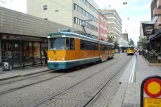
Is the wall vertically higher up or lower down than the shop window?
A: higher up

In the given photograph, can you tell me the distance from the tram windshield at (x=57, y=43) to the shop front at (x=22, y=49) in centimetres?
383

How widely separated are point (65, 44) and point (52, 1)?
4260cm

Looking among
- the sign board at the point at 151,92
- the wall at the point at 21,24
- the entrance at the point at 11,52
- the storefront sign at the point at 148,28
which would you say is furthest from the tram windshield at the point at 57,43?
the sign board at the point at 151,92

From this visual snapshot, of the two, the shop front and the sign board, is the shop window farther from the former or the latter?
the sign board

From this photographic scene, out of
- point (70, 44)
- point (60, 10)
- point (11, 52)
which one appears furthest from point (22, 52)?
point (60, 10)

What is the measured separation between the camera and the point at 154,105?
16.4 ft

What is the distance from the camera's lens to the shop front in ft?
78.5

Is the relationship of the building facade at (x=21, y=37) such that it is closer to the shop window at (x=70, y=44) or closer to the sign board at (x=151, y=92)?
the shop window at (x=70, y=44)

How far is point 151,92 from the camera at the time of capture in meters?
4.91

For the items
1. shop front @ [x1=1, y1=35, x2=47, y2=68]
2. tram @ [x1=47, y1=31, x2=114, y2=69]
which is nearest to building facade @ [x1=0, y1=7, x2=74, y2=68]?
shop front @ [x1=1, y1=35, x2=47, y2=68]

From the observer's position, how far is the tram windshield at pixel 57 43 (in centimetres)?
2114

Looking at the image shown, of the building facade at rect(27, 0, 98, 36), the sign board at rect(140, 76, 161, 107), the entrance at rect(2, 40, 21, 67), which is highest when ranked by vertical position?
the building facade at rect(27, 0, 98, 36)

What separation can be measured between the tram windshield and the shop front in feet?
12.6

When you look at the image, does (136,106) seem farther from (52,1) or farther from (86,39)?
(52,1)
